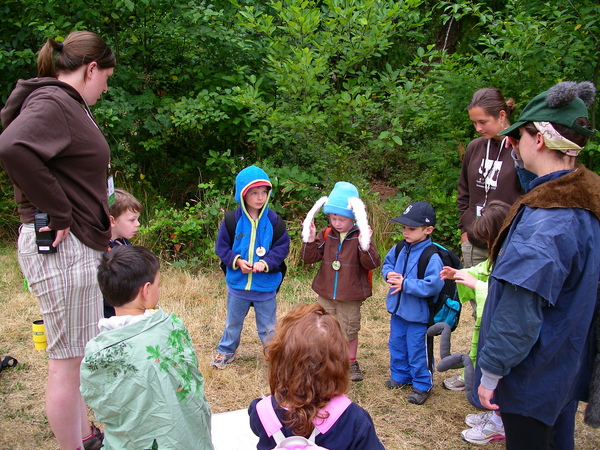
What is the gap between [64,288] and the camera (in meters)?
2.47

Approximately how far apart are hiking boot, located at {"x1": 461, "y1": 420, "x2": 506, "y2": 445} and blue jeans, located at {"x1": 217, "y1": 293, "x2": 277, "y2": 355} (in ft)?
5.05

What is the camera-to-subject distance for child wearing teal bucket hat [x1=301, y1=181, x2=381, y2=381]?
378cm

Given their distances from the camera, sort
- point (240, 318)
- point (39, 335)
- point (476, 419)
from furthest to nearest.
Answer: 1. point (240, 318)
2. point (476, 419)
3. point (39, 335)

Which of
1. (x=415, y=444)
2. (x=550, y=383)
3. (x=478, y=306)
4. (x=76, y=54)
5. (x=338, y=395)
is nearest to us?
(x=338, y=395)

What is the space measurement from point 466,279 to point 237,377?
1.96 meters

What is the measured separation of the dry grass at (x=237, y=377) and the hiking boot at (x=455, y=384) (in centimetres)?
5

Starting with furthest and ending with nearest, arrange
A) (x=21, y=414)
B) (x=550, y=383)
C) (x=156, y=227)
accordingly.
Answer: (x=156, y=227) < (x=21, y=414) < (x=550, y=383)

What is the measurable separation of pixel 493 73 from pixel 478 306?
12.1ft

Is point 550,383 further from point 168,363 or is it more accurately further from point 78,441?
point 78,441

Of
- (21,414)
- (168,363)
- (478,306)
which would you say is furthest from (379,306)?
(168,363)

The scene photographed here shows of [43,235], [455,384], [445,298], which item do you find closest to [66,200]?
[43,235]

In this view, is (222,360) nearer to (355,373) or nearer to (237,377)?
(237,377)

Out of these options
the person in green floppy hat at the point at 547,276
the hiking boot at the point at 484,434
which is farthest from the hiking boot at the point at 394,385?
the person in green floppy hat at the point at 547,276

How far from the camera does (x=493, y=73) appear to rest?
5742mm
